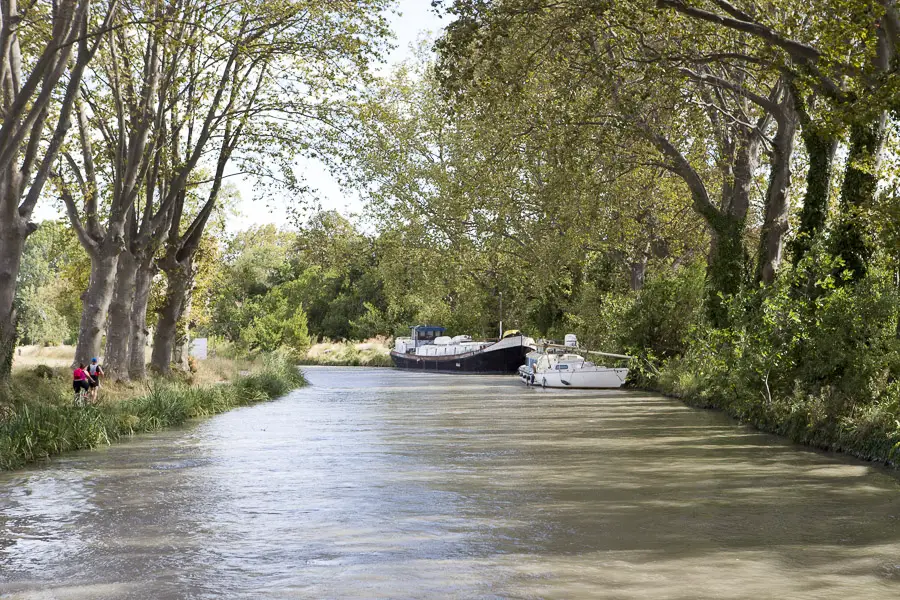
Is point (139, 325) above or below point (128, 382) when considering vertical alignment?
above

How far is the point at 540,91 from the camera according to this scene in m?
28.6

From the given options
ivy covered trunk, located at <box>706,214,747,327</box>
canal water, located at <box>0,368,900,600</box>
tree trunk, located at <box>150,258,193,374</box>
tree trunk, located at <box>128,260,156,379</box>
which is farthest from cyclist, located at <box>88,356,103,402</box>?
ivy covered trunk, located at <box>706,214,747,327</box>

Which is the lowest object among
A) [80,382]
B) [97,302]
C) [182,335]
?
[80,382]

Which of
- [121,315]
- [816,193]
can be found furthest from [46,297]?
[816,193]

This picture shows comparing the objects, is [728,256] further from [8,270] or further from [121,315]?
[8,270]

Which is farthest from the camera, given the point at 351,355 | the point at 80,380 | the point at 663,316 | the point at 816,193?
the point at 351,355

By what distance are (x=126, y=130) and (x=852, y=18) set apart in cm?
1794

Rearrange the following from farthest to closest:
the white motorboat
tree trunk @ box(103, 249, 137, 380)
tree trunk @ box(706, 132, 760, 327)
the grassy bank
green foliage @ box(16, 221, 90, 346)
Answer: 1. the grassy bank
2. green foliage @ box(16, 221, 90, 346)
3. the white motorboat
4. tree trunk @ box(706, 132, 760, 327)
5. tree trunk @ box(103, 249, 137, 380)

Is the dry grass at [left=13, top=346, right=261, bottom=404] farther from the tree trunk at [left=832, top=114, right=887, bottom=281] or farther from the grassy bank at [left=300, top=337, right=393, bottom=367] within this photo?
the grassy bank at [left=300, top=337, right=393, bottom=367]

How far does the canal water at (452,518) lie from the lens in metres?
9.31

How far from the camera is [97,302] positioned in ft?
81.6

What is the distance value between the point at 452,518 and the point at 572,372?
2934cm

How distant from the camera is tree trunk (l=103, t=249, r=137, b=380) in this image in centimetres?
2681

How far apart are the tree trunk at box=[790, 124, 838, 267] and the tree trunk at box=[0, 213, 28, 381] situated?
1616cm
